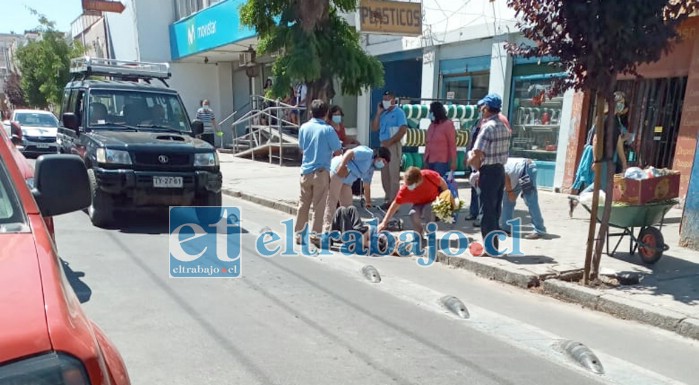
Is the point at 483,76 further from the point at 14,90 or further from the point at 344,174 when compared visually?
the point at 14,90

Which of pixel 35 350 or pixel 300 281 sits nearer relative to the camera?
pixel 35 350

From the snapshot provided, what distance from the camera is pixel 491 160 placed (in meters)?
6.25

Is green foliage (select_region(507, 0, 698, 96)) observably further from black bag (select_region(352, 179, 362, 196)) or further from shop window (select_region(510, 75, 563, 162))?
shop window (select_region(510, 75, 563, 162))

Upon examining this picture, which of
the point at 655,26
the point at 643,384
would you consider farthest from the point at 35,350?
the point at 655,26

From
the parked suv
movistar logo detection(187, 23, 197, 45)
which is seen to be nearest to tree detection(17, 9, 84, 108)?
movistar logo detection(187, 23, 197, 45)

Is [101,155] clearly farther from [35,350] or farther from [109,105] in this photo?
[35,350]

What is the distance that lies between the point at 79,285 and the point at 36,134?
46.2 feet

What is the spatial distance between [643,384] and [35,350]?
3587 mm

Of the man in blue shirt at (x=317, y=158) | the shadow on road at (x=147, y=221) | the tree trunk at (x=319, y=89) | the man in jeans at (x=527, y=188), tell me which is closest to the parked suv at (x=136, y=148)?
the shadow on road at (x=147, y=221)

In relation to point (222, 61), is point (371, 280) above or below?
below

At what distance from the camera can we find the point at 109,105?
8500mm

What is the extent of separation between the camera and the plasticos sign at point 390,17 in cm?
1112

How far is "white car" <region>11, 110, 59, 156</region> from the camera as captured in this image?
16.5m

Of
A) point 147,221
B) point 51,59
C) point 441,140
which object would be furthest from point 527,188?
point 51,59
